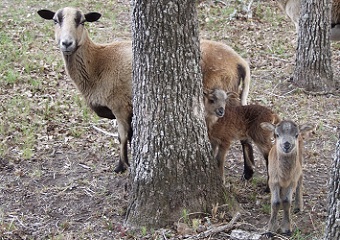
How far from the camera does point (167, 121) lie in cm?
567

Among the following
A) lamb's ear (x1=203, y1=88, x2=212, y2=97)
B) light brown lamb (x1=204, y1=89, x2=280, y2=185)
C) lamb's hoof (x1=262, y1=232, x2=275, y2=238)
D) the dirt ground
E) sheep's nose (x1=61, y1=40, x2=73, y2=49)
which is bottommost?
the dirt ground

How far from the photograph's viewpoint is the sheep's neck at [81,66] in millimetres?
7352

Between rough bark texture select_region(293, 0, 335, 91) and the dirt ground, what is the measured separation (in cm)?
26

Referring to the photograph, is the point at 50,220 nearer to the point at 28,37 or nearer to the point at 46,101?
the point at 46,101

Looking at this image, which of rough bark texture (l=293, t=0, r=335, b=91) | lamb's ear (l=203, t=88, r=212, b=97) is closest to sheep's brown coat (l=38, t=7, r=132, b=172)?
lamb's ear (l=203, t=88, r=212, b=97)

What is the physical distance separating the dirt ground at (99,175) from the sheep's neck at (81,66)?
1.07m

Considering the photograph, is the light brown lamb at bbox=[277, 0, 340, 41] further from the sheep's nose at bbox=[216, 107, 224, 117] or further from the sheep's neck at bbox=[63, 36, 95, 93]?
the sheep's neck at bbox=[63, 36, 95, 93]

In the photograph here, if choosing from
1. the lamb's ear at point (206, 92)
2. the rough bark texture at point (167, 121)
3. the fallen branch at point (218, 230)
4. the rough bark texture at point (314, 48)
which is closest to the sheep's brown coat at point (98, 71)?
the lamb's ear at point (206, 92)

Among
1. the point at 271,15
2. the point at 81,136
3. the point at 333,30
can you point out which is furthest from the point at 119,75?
the point at 271,15

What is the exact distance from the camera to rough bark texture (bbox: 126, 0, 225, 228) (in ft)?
18.0

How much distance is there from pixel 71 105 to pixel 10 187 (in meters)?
2.61

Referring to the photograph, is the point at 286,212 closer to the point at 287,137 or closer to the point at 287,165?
the point at 287,165

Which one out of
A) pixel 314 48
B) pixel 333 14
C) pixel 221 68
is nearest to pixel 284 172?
pixel 221 68

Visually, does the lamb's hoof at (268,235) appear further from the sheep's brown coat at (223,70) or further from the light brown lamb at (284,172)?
the sheep's brown coat at (223,70)
